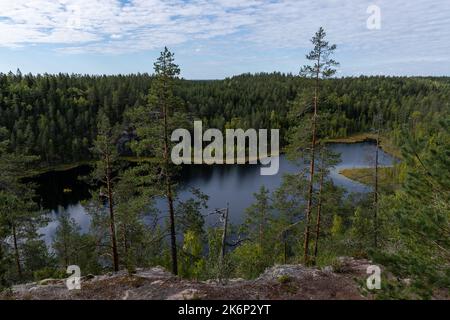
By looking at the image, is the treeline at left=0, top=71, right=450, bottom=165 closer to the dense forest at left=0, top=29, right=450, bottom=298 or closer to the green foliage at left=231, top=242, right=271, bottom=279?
the dense forest at left=0, top=29, right=450, bottom=298

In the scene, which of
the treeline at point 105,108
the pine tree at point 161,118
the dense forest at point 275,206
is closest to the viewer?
the dense forest at point 275,206

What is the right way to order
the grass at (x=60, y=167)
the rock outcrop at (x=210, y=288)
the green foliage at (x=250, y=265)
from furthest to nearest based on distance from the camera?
the grass at (x=60, y=167) < the green foliage at (x=250, y=265) < the rock outcrop at (x=210, y=288)

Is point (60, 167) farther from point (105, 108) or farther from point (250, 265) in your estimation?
point (250, 265)

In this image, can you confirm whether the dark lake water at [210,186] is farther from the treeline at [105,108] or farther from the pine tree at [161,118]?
the pine tree at [161,118]

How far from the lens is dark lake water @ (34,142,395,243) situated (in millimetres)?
50406

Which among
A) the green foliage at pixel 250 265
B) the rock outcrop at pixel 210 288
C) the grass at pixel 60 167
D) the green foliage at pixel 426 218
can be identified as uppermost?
the green foliage at pixel 426 218

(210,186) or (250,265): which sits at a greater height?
(250,265)

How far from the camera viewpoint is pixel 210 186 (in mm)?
62438

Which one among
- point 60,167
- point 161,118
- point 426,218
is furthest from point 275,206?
point 60,167

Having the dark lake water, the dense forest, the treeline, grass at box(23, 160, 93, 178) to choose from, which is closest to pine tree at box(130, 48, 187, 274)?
the dense forest

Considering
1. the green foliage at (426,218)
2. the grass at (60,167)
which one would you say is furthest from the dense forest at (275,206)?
the grass at (60,167)

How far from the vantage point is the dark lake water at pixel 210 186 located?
50406 mm

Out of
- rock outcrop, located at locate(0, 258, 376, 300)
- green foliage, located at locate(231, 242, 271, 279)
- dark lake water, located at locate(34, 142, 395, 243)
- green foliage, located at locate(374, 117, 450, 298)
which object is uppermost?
green foliage, located at locate(374, 117, 450, 298)
